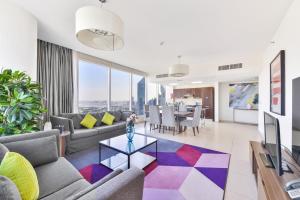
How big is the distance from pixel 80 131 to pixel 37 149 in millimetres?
1772

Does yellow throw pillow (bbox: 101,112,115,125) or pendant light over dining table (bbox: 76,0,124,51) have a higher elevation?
pendant light over dining table (bbox: 76,0,124,51)

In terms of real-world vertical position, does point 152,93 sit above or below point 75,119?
above

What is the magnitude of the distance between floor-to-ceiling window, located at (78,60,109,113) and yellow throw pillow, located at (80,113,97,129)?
920 mm

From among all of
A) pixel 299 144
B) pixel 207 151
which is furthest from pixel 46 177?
pixel 207 151

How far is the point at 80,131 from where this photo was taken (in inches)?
133

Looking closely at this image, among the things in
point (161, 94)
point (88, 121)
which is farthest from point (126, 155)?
point (161, 94)

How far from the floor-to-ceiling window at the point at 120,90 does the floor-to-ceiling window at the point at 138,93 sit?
0.40 m

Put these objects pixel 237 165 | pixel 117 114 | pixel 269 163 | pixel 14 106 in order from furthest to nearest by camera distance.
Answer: pixel 117 114
pixel 237 165
pixel 14 106
pixel 269 163

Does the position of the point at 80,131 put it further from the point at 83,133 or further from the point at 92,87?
the point at 92,87

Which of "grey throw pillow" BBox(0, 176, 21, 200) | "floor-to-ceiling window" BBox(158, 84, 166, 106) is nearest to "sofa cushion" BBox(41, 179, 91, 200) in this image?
"grey throw pillow" BBox(0, 176, 21, 200)

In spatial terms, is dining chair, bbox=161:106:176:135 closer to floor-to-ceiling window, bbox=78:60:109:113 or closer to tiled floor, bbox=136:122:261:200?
tiled floor, bbox=136:122:261:200

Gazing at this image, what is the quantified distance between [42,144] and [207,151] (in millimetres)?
3102

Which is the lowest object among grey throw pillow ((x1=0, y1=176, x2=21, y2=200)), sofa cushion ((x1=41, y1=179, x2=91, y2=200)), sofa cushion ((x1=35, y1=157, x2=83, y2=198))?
sofa cushion ((x1=41, y1=179, x2=91, y2=200))

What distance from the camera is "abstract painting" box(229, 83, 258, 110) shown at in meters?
6.46
